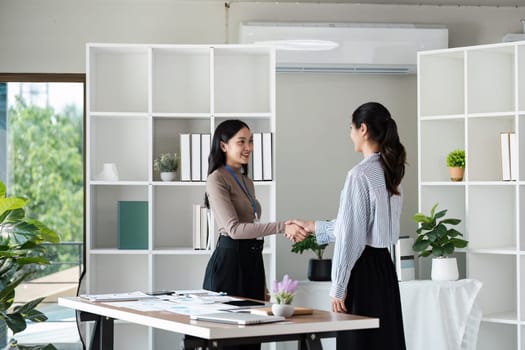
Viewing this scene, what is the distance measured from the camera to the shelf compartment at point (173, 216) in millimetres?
5520

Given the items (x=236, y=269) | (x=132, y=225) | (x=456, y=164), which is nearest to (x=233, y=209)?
(x=236, y=269)

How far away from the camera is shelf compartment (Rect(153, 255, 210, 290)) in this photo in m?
5.50

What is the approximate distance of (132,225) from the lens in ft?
17.2

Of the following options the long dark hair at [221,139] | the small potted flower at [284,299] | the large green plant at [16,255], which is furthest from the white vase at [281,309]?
the large green plant at [16,255]

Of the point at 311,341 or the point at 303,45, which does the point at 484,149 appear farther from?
the point at 311,341

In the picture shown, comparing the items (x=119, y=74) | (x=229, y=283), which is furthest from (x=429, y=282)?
(x=119, y=74)

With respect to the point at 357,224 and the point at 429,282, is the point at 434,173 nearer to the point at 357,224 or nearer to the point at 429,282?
the point at 429,282

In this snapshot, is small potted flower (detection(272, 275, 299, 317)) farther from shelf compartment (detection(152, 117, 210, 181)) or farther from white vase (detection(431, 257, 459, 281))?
shelf compartment (detection(152, 117, 210, 181))

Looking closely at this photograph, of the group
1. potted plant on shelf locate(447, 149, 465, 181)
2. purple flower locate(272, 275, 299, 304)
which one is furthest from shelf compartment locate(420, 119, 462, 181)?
purple flower locate(272, 275, 299, 304)

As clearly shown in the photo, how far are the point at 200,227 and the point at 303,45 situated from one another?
1.52m

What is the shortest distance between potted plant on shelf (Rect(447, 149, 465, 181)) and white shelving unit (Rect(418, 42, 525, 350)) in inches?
3.4

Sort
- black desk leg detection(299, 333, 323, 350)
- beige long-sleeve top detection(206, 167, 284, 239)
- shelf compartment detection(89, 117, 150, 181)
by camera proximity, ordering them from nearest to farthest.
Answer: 1. black desk leg detection(299, 333, 323, 350)
2. beige long-sleeve top detection(206, 167, 284, 239)
3. shelf compartment detection(89, 117, 150, 181)

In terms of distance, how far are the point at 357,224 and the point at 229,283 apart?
37.2 inches

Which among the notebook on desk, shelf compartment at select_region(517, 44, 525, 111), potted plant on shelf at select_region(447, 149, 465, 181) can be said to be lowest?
the notebook on desk
